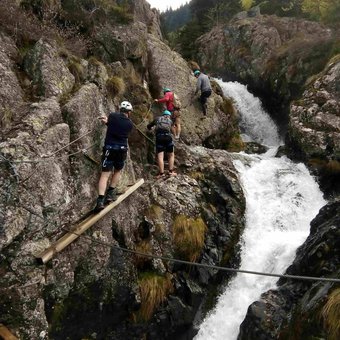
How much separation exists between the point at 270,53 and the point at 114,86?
2557 centimetres

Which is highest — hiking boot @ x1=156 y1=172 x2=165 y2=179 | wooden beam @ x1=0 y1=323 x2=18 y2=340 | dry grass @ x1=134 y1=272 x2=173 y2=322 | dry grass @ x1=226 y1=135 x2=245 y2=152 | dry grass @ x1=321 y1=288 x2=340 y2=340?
hiking boot @ x1=156 y1=172 x2=165 y2=179

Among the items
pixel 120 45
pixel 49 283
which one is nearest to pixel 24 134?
pixel 49 283

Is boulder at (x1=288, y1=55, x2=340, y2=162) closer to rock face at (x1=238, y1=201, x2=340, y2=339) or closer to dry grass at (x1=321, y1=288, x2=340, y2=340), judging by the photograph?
rock face at (x1=238, y1=201, x2=340, y2=339)

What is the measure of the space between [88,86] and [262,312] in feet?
27.5

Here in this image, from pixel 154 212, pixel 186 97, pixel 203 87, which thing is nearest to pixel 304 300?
pixel 154 212

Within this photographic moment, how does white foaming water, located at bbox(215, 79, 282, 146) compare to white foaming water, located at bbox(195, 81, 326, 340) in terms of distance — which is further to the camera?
white foaming water, located at bbox(215, 79, 282, 146)

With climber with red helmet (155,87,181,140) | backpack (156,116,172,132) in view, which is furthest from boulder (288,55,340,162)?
backpack (156,116,172,132)

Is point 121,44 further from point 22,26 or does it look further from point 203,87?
point 22,26

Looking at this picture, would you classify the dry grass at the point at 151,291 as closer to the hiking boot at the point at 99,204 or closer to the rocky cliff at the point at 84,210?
the rocky cliff at the point at 84,210

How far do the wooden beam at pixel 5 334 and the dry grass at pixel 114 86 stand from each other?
890 cm

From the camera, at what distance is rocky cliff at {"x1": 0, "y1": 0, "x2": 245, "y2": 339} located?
8.18 metres

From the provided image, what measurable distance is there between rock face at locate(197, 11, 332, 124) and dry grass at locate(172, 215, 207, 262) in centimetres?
1742

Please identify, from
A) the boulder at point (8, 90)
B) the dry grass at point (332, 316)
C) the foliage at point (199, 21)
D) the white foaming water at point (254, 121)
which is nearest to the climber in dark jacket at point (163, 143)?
the boulder at point (8, 90)

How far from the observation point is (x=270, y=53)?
116 ft
